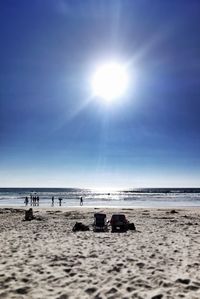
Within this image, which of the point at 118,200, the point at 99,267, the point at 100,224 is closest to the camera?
the point at 99,267

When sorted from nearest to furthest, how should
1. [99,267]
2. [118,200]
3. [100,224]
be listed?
[99,267] < [100,224] < [118,200]

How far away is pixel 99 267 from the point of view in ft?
36.0

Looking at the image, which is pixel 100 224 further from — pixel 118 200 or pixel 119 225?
pixel 118 200

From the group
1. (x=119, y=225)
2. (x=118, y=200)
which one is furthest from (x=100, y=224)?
(x=118, y=200)

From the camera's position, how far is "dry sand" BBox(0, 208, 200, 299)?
859 cm

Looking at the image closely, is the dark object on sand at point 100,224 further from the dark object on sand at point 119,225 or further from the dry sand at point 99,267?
the dry sand at point 99,267

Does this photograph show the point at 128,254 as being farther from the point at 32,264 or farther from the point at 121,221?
the point at 121,221

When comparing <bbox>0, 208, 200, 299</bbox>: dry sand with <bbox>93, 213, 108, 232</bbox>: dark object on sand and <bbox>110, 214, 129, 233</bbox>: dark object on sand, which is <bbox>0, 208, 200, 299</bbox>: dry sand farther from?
<bbox>93, 213, 108, 232</bbox>: dark object on sand

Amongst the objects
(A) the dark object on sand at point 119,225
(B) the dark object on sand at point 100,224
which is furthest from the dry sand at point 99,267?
(B) the dark object on sand at point 100,224

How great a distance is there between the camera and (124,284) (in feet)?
30.1

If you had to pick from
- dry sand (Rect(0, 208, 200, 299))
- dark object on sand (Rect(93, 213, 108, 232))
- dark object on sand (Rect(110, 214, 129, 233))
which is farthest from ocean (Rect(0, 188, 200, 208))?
dry sand (Rect(0, 208, 200, 299))

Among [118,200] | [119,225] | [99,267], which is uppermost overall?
[118,200]

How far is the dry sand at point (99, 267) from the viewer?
338 inches

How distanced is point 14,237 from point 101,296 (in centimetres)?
985
